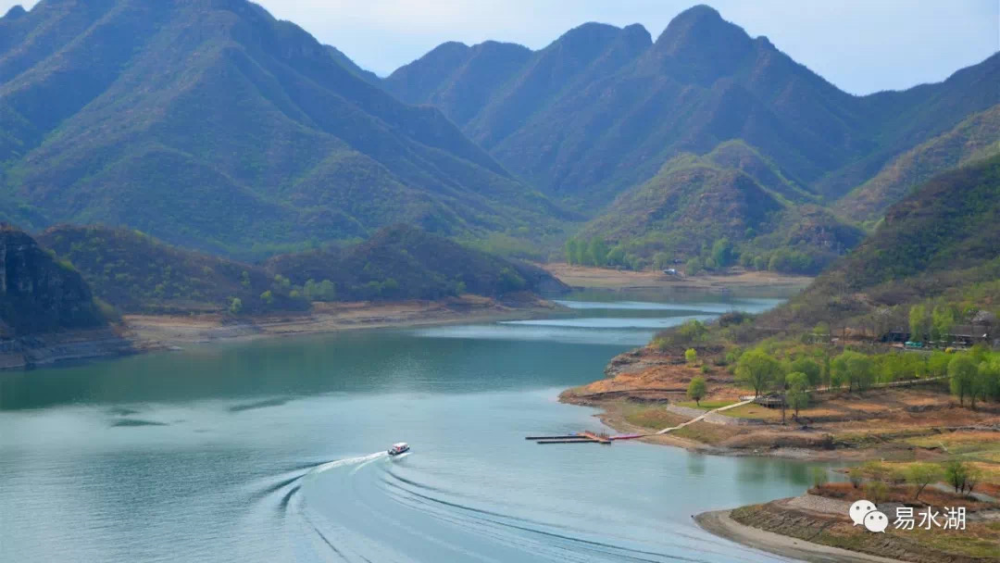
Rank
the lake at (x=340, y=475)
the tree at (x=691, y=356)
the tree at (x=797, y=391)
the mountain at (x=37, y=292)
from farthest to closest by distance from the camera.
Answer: the mountain at (x=37, y=292) < the tree at (x=691, y=356) < the tree at (x=797, y=391) < the lake at (x=340, y=475)

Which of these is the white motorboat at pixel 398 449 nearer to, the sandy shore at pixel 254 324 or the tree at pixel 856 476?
the tree at pixel 856 476

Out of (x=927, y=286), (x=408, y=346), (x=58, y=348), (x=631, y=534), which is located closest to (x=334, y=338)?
(x=408, y=346)

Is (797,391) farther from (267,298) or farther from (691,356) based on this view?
(267,298)

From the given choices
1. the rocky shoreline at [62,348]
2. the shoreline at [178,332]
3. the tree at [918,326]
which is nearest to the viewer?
the tree at [918,326]

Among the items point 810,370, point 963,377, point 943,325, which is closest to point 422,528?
point 810,370

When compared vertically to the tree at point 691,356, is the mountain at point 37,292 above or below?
above

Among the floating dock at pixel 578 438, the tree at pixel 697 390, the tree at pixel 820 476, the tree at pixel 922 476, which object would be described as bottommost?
the tree at pixel 820 476

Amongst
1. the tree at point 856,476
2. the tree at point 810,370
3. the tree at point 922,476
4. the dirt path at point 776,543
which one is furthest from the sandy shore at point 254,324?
the tree at point 922,476

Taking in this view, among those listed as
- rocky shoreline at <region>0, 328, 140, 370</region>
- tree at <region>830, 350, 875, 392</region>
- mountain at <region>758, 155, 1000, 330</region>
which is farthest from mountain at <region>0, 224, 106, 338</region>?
tree at <region>830, 350, 875, 392</region>
